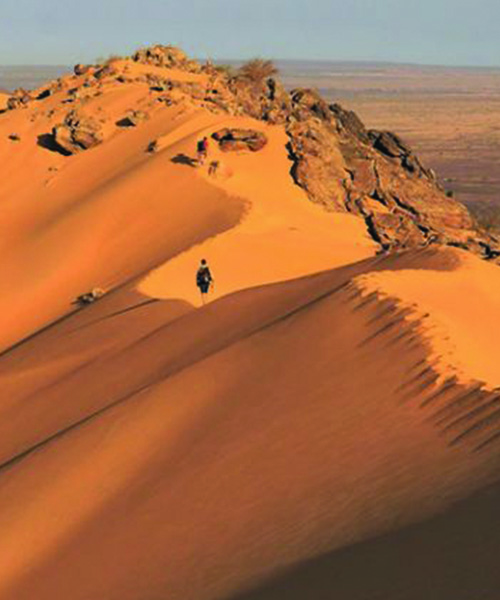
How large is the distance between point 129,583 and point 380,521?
216cm

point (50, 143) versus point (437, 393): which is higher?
point (50, 143)

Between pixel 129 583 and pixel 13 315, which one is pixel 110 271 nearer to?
pixel 13 315

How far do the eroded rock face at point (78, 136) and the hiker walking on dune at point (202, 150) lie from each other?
232 inches

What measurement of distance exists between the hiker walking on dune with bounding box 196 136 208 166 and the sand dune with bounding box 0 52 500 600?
6.36 metres

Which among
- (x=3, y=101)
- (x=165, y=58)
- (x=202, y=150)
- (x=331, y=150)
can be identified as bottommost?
(x=331, y=150)

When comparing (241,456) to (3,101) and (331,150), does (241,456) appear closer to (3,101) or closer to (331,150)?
(331,150)

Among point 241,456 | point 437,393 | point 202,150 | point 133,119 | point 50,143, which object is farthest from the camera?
point 50,143

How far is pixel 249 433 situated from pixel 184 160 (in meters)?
18.9

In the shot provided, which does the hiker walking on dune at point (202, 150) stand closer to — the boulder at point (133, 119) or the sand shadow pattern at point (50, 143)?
the boulder at point (133, 119)

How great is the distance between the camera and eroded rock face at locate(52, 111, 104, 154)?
33.5 m

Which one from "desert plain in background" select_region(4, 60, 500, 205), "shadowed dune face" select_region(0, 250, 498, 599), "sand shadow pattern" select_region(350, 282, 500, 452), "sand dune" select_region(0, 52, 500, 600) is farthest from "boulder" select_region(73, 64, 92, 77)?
"sand shadow pattern" select_region(350, 282, 500, 452)

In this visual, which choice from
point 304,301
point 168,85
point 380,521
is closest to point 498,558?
point 380,521

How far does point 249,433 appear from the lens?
10.9m

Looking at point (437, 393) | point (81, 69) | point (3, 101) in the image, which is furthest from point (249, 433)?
point (3, 101)
